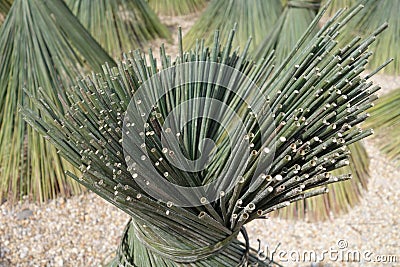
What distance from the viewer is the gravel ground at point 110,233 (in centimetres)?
111

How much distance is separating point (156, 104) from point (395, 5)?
737 millimetres

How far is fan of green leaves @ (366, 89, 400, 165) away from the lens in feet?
3.86

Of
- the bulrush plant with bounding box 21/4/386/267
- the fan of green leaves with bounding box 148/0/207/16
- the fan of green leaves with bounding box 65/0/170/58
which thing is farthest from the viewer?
the fan of green leaves with bounding box 148/0/207/16

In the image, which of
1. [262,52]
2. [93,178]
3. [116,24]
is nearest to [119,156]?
[93,178]

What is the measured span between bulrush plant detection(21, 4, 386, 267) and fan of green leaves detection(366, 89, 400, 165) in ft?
2.55

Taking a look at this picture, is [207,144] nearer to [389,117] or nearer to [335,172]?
[335,172]

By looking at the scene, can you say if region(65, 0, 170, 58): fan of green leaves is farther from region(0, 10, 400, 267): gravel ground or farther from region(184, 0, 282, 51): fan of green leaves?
region(0, 10, 400, 267): gravel ground

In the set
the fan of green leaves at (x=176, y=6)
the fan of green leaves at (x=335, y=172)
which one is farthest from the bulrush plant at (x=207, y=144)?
the fan of green leaves at (x=176, y=6)

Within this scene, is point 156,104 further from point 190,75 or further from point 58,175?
point 58,175

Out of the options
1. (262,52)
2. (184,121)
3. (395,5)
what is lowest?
(184,121)

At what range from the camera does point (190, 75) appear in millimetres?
527

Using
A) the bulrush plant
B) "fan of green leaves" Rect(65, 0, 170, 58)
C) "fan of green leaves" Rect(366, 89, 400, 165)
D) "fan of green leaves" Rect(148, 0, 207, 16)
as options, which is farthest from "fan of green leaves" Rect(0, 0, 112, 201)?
"fan of green leaves" Rect(148, 0, 207, 16)

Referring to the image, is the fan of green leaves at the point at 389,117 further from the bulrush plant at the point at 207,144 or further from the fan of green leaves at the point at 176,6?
the fan of green leaves at the point at 176,6

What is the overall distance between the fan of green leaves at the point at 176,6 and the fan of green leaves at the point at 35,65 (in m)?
0.84
